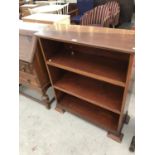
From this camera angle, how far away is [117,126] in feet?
4.47

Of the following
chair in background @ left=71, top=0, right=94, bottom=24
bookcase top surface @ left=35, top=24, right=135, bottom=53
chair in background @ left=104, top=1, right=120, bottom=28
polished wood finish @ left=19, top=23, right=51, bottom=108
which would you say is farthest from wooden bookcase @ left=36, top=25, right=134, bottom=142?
chair in background @ left=71, top=0, right=94, bottom=24

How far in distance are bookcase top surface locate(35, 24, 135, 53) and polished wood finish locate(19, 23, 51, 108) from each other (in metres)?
0.18

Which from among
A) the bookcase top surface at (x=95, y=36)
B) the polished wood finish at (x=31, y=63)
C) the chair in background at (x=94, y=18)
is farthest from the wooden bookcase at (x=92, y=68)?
the chair in background at (x=94, y=18)

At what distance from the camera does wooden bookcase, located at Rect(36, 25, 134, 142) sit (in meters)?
1.02

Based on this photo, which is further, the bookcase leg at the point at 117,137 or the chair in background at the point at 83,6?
the chair in background at the point at 83,6

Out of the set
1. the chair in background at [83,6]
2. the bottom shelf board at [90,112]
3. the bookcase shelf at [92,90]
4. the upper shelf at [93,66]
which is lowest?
the bottom shelf board at [90,112]

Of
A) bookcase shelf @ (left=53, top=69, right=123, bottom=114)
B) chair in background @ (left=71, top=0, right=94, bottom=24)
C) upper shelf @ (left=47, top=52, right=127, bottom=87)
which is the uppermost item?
chair in background @ (left=71, top=0, right=94, bottom=24)

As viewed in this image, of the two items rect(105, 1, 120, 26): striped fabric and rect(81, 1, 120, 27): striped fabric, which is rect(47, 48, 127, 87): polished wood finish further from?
rect(105, 1, 120, 26): striped fabric

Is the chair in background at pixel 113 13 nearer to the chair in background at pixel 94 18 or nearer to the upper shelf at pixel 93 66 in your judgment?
the chair in background at pixel 94 18

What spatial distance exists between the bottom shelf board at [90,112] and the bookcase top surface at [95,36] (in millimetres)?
804

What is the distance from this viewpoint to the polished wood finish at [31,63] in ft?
4.32

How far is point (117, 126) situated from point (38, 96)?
1.10 meters

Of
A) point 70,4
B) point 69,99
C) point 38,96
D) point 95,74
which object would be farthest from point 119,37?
point 70,4

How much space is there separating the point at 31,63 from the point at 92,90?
2.01 ft
